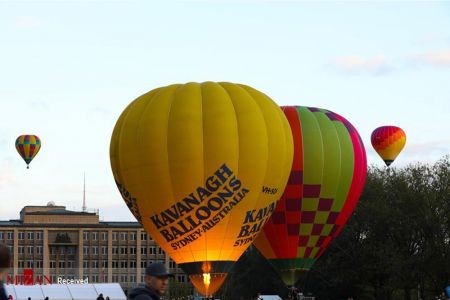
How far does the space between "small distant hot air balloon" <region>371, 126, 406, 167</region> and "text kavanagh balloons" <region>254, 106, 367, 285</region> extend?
11098mm

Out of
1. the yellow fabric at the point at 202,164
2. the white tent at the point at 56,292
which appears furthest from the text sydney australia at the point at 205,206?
the white tent at the point at 56,292

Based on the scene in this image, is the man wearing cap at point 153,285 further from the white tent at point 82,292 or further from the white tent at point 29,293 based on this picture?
the white tent at point 29,293

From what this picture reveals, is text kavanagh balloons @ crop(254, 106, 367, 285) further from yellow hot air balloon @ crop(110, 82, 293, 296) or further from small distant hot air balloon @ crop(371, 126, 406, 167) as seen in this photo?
small distant hot air balloon @ crop(371, 126, 406, 167)

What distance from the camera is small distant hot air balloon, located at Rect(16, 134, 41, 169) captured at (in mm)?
Answer: 67188

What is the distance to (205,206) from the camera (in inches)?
1367

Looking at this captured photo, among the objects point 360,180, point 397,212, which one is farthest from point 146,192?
point 397,212

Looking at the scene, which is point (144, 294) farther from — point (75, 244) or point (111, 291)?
point (75, 244)

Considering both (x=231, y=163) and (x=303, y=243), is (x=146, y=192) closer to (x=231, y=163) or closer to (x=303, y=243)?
(x=231, y=163)

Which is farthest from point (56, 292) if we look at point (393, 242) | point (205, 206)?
point (205, 206)

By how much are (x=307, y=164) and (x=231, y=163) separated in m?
7.53

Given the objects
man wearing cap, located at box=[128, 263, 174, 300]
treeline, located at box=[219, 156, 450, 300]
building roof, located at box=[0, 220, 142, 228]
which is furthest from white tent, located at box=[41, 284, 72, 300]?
building roof, located at box=[0, 220, 142, 228]

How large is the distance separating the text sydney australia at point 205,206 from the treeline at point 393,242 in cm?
2707

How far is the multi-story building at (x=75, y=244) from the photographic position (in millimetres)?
149750

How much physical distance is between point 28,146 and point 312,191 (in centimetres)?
3198
